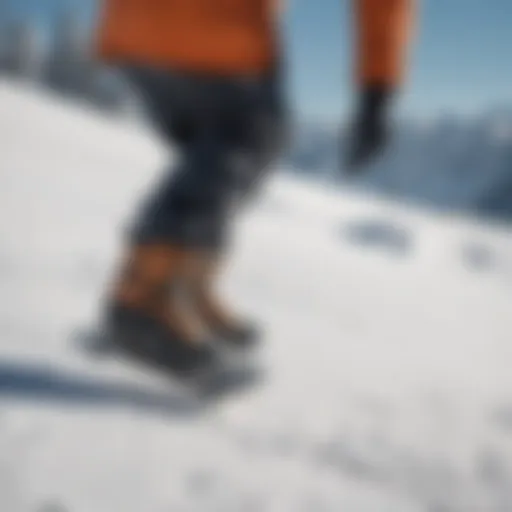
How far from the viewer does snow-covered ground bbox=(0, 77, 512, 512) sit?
1060mm

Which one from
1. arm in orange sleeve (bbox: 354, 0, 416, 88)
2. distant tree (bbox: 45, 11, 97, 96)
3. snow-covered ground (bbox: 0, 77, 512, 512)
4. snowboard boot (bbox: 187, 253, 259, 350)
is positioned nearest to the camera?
snow-covered ground (bbox: 0, 77, 512, 512)

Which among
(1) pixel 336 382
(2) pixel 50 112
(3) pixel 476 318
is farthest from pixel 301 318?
(2) pixel 50 112

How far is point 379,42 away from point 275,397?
0.60 meters

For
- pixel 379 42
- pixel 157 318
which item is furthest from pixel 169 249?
pixel 379 42

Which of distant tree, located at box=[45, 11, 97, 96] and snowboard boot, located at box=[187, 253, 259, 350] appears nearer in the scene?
snowboard boot, located at box=[187, 253, 259, 350]

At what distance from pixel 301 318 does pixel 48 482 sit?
0.97 metres

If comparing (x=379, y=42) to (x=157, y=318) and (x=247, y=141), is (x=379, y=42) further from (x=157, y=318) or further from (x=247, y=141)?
(x=157, y=318)

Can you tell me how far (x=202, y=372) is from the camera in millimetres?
1379

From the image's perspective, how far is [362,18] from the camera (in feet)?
4.34

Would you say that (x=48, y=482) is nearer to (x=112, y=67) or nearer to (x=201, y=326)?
(x=201, y=326)

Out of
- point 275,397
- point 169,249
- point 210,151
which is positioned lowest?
point 275,397

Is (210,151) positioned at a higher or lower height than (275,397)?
higher

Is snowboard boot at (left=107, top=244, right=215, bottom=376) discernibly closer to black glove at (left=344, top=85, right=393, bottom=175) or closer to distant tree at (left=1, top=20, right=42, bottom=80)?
black glove at (left=344, top=85, right=393, bottom=175)

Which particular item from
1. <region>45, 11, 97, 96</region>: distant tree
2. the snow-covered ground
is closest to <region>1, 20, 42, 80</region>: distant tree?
<region>45, 11, 97, 96</region>: distant tree
